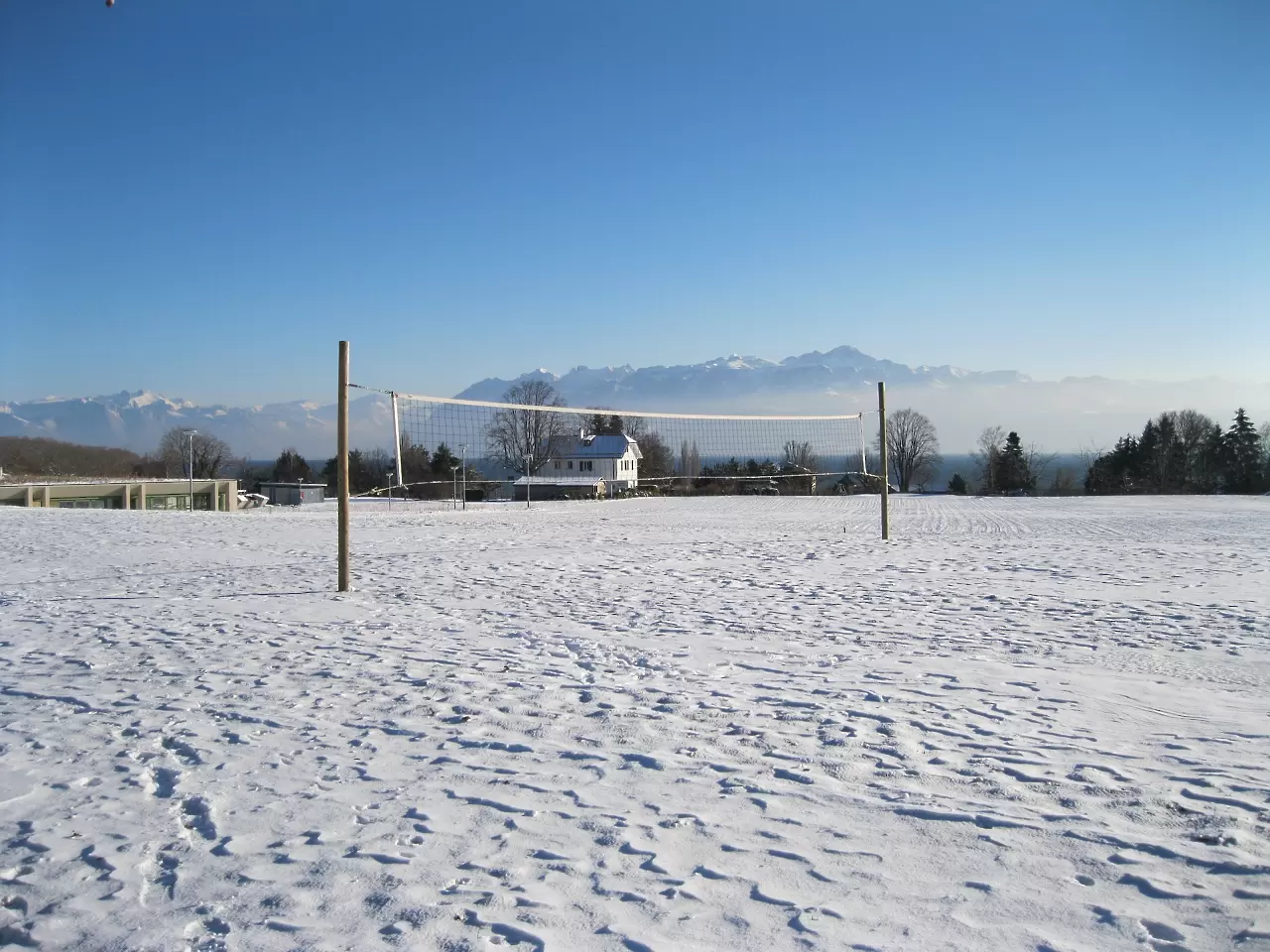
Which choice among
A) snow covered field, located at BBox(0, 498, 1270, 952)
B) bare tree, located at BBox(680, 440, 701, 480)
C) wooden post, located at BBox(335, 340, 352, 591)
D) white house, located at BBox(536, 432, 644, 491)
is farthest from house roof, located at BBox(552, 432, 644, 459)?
snow covered field, located at BBox(0, 498, 1270, 952)

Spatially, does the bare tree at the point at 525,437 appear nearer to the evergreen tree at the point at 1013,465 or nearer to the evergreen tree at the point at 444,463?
the evergreen tree at the point at 444,463

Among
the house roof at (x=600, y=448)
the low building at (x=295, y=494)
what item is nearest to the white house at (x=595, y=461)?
the house roof at (x=600, y=448)

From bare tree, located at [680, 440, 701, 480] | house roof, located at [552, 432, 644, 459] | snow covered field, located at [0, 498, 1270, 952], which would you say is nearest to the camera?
snow covered field, located at [0, 498, 1270, 952]

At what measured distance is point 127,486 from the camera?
33.2 meters

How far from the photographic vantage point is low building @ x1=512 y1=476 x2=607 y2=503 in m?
38.2

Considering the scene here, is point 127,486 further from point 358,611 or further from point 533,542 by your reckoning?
point 358,611

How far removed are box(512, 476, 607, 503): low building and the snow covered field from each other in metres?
30.8

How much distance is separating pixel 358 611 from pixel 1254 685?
608 centimetres

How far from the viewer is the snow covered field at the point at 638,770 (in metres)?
2.25

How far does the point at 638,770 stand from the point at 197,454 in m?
74.5

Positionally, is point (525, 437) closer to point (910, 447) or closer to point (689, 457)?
point (689, 457)

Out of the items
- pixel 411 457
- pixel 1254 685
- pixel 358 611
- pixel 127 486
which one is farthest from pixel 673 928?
pixel 411 457

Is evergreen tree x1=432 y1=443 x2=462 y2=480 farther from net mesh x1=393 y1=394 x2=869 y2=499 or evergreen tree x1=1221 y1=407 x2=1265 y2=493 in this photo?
evergreen tree x1=1221 y1=407 x2=1265 y2=493

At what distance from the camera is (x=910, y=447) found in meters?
62.8
